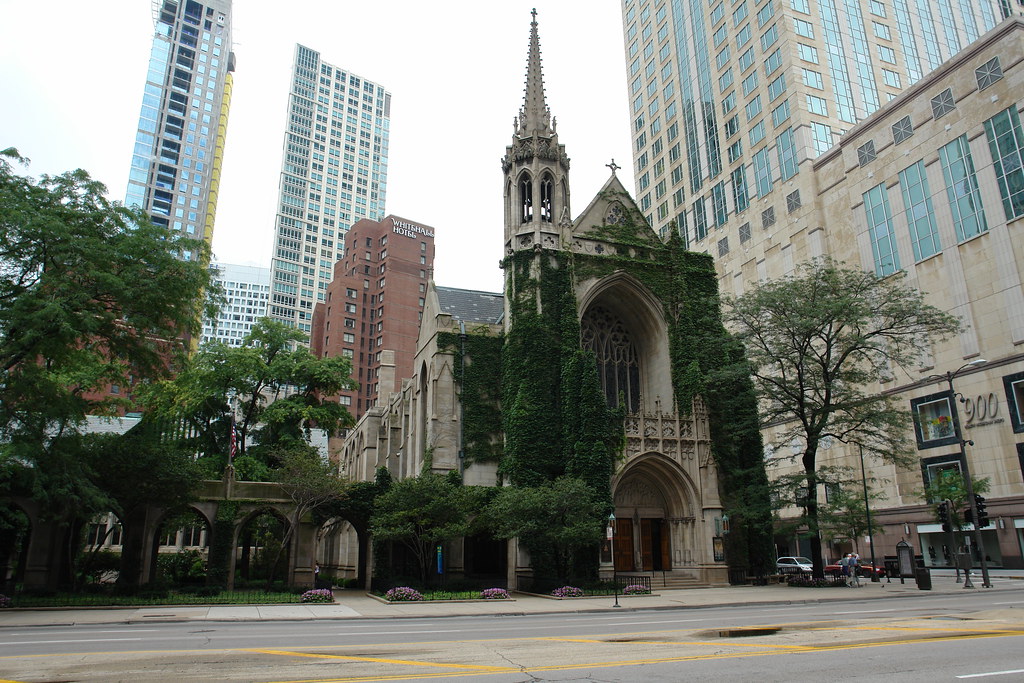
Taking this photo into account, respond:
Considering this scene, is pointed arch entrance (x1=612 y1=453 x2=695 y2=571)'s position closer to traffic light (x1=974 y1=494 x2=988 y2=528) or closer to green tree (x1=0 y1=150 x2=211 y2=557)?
traffic light (x1=974 y1=494 x2=988 y2=528)

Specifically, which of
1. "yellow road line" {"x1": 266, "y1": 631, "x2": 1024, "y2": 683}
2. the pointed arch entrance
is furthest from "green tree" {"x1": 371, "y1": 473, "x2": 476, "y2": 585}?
"yellow road line" {"x1": 266, "y1": 631, "x2": 1024, "y2": 683}

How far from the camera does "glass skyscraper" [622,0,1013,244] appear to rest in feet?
213

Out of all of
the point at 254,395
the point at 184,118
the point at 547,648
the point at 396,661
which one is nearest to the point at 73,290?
the point at 396,661

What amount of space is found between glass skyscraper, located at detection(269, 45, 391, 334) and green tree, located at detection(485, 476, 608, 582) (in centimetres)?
12292

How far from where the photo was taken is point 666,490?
3631 centimetres

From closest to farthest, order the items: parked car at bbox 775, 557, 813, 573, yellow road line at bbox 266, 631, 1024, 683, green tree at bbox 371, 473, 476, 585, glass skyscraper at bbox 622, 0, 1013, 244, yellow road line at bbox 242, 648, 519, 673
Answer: yellow road line at bbox 266, 631, 1024, 683 < yellow road line at bbox 242, 648, 519, 673 < green tree at bbox 371, 473, 476, 585 < parked car at bbox 775, 557, 813, 573 < glass skyscraper at bbox 622, 0, 1013, 244

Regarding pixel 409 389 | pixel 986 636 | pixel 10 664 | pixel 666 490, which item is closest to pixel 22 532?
pixel 409 389

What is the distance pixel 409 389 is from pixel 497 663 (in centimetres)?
3598

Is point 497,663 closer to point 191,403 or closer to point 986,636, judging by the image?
point 986,636

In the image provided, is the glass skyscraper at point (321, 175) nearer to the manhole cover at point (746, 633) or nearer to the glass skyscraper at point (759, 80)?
the glass skyscraper at point (759, 80)

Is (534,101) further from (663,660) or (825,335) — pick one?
(663,660)

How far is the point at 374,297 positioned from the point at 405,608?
94.6 metres

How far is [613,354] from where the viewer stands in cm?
3994

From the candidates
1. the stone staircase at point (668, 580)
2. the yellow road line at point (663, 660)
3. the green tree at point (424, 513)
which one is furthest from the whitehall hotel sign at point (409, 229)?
the yellow road line at point (663, 660)
